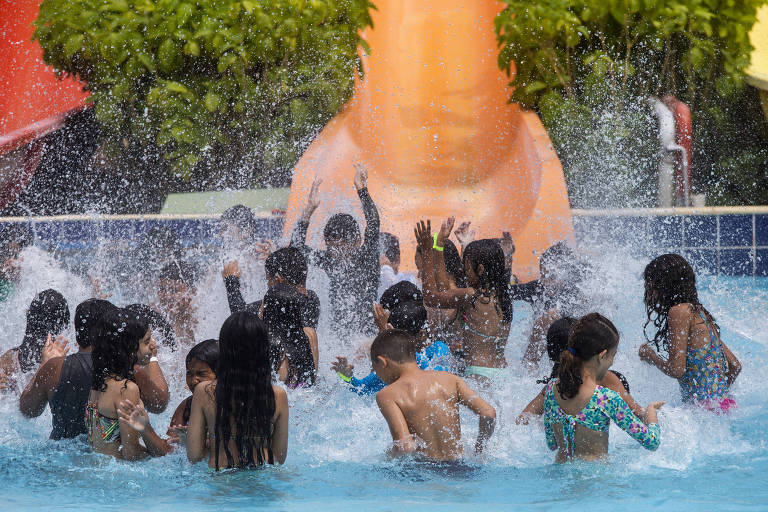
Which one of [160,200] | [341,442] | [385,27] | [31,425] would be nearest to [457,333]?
[341,442]

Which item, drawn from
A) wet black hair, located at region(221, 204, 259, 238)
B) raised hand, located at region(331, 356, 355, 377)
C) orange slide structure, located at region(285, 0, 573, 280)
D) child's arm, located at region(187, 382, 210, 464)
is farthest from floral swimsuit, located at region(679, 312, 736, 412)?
orange slide structure, located at region(285, 0, 573, 280)

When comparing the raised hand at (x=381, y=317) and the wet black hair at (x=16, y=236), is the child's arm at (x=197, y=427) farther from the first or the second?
the wet black hair at (x=16, y=236)

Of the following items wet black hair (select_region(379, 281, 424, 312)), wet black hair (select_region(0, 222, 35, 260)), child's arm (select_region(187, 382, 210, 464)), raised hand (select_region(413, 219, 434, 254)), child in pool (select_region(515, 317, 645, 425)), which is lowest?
child's arm (select_region(187, 382, 210, 464))

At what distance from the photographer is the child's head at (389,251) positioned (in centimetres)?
625

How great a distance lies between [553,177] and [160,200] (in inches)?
200

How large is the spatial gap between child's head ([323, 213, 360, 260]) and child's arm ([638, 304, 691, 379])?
193 centimetres

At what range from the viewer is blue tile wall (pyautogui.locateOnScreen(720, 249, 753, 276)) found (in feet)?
28.6

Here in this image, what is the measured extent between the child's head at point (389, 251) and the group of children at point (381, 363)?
2.55ft

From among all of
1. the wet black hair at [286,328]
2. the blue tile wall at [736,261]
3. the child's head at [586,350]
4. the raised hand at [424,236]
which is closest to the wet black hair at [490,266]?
the raised hand at [424,236]

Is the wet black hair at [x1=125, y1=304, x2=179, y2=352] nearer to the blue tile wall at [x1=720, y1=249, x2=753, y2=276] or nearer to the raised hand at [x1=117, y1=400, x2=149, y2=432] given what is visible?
the raised hand at [x1=117, y1=400, x2=149, y2=432]

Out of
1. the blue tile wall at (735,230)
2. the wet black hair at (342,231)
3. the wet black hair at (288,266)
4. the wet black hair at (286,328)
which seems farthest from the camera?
the blue tile wall at (735,230)

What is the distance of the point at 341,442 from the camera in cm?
423

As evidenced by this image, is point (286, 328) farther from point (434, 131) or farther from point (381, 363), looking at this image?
point (434, 131)

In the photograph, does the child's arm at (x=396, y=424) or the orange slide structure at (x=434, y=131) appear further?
the orange slide structure at (x=434, y=131)
